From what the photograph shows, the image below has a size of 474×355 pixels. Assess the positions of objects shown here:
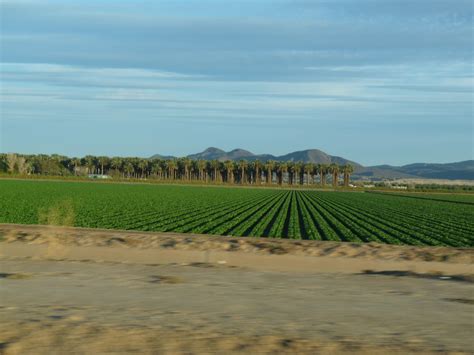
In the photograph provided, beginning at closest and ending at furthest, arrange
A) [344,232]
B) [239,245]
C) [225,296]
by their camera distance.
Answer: [225,296] → [239,245] → [344,232]

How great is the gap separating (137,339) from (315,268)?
26.3 ft

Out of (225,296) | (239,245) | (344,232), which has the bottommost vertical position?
(344,232)

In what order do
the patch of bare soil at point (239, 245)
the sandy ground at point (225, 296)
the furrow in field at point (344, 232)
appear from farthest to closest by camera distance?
the furrow in field at point (344, 232) → the patch of bare soil at point (239, 245) → the sandy ground at point (225, 296)

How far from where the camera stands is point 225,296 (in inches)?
472

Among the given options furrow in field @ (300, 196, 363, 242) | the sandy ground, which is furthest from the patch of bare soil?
furrow in field @ (300, 196, 363, 242)

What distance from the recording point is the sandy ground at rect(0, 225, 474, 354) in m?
8.60

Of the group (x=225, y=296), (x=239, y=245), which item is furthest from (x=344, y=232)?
(x=225, y=296)

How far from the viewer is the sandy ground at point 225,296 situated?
8602mm

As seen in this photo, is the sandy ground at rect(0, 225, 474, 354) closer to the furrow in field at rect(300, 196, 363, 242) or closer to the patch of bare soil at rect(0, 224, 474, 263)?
the patch of bare soil at rect(0, 224, 474, 263)

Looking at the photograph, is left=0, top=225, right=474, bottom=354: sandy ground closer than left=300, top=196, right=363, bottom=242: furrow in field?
Yes

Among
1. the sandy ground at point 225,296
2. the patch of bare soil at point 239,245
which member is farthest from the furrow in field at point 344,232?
the sandy ground at point 225,296

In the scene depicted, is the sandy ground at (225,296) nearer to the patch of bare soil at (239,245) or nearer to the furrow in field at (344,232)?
the patch of bare soil at (239,245)

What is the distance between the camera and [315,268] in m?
15.9

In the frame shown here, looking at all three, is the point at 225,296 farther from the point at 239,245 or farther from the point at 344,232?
the point at 344,232
